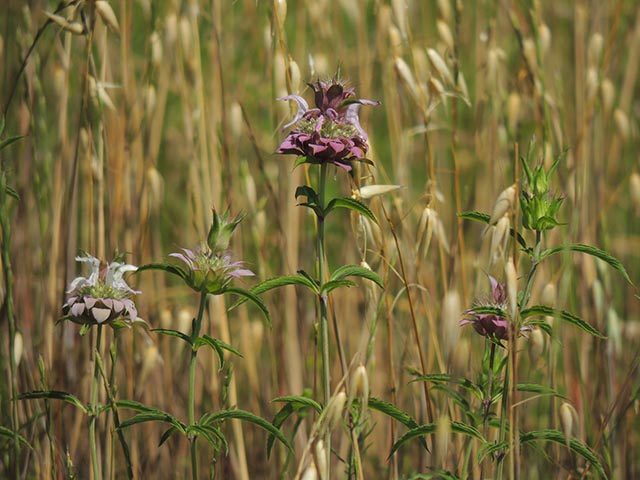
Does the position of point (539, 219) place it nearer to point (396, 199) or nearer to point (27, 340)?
point (396, 199)

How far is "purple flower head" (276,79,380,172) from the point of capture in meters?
0.89

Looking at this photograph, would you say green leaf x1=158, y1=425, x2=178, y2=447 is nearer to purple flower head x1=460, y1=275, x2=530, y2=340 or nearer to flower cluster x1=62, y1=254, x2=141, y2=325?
flower cluster x1=62, y1=254, x2=141, y2=325

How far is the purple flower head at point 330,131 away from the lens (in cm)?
89

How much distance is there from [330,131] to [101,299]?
32cm

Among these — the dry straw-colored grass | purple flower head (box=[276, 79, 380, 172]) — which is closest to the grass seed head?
the dry straw-colored grass

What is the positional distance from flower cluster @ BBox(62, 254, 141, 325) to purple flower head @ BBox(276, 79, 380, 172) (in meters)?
0.25

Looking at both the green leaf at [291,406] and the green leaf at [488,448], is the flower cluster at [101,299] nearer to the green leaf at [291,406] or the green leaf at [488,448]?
the green leaf at [291,406]

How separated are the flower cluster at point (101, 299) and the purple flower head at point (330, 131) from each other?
0.80ft

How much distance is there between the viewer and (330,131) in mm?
940

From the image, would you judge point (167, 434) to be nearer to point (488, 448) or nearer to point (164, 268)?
point (164, 268)

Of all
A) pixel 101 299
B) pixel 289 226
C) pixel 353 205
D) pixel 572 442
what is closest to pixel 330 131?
pixel 353 205

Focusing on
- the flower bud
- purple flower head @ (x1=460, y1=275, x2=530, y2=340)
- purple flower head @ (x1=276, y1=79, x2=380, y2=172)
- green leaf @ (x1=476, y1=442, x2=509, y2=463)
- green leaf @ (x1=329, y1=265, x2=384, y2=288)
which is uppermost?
purple flower head @ (x1=276, y1=79, x2=380, y2=172)

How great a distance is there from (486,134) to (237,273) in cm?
90

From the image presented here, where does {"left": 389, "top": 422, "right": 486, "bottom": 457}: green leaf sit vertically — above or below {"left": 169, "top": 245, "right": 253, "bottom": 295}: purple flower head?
below
